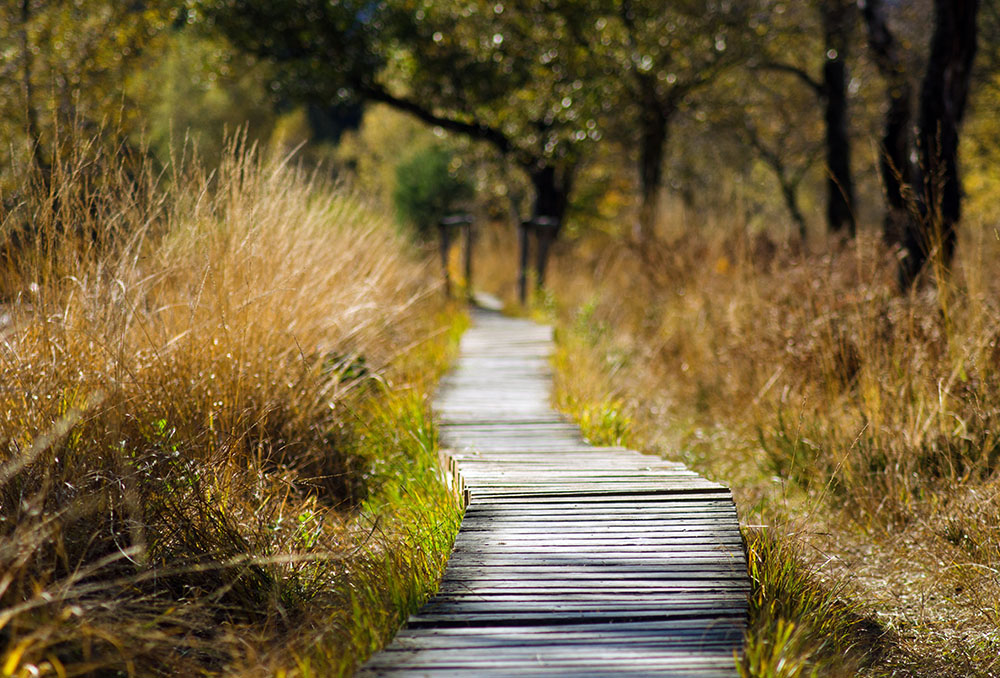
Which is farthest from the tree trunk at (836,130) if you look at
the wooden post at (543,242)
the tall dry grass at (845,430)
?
the tall dry grass at (845,430)

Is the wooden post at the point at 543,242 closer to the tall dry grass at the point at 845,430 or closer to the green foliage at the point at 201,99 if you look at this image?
the tall dry grass at the point at 845,430

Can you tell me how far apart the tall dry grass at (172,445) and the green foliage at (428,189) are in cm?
1632

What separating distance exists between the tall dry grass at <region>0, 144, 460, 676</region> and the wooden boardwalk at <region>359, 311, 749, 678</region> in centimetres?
24

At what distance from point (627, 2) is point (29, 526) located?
10.3 m

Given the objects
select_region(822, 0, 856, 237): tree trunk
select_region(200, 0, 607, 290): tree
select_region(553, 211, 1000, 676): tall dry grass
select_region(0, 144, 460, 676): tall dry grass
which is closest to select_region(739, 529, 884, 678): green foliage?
select_region(553, 211, 1000, 676): tall dry grass

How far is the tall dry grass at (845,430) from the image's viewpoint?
2.85 meters

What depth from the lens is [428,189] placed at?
2052 centimetres

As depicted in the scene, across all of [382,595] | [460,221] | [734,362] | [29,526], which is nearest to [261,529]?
[382,595]

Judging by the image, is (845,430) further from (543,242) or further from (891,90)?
(543,242)

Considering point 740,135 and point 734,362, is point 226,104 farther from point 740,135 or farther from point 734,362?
point 734,362

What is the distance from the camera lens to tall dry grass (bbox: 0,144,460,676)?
2.22 meters

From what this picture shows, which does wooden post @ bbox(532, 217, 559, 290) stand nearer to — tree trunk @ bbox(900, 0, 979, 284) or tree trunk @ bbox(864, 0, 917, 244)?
tree trunk @ bbox(864, 0, 917, 244)

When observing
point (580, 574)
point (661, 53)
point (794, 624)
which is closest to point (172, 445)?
point (580, 574)

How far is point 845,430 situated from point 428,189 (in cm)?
1727
